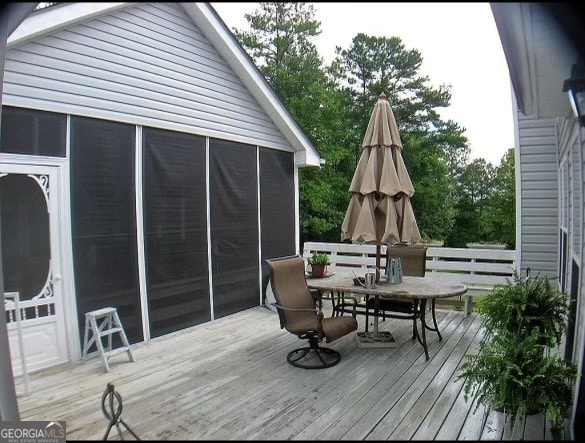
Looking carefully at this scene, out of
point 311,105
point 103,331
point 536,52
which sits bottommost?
point 103,331

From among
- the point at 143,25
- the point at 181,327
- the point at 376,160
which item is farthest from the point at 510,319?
the point at 143,25

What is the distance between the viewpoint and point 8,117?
322 cm

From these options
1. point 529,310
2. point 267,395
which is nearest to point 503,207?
point 529,310

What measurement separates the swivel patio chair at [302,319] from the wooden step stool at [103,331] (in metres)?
1.56

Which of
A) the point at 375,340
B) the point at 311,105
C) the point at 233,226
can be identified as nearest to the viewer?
the point at 375,340

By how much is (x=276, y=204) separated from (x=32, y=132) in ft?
11.8

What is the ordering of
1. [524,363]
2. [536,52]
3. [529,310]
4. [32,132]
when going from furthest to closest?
[32,132] → [529,310] → [524,363] → [536,52]

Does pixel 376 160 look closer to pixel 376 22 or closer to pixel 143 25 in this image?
pixel 376 22

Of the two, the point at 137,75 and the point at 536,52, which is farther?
the point at 137,75

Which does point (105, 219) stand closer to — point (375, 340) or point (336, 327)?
point (336, 327)

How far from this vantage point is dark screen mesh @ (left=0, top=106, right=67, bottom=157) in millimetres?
3230

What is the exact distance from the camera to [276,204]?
625cm

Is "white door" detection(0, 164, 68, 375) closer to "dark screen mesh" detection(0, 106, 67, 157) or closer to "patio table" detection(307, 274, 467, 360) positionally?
"dark screen mesh" detection(0, 106, 67, 157)

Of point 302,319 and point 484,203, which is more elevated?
point 484,203
